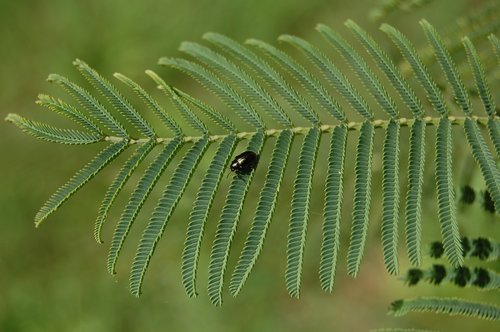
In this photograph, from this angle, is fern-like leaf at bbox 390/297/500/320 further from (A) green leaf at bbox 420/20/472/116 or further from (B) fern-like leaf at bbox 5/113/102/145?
(B) fern-like leaf at bbox 5/113/102/145

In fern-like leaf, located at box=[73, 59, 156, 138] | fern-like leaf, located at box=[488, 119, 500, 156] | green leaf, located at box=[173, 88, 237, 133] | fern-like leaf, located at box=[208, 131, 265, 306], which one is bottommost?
fern-like leaf, located at box=[208, 131, 265, 306]

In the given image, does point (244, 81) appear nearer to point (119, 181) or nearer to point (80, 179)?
point (119, 181)

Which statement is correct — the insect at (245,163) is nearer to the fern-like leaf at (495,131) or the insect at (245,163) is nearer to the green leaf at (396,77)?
the green leaf at (396,77)

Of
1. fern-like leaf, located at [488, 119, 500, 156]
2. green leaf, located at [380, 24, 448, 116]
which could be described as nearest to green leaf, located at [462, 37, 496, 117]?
fern-like leaf, located at [488, 119, 500, 156]

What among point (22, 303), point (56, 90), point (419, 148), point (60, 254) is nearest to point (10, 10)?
point (56, 90)

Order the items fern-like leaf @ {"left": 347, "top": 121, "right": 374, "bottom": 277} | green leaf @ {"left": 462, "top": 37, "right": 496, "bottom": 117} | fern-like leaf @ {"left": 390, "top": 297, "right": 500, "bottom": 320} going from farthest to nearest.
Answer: fern-like leaf @ {"left": 390, "top": 297, "right": 500, "bottom": 320}
green leaf @ {"left": 462, "top": 37, "right": 496, "bottom": 117}
fern-like leaf @ {"left": 347, "top": 121, "right": 374, "bottom": 277}

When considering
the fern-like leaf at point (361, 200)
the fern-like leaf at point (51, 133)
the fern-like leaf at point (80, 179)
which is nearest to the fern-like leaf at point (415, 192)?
the fern-like leaf at point (361, 200)
